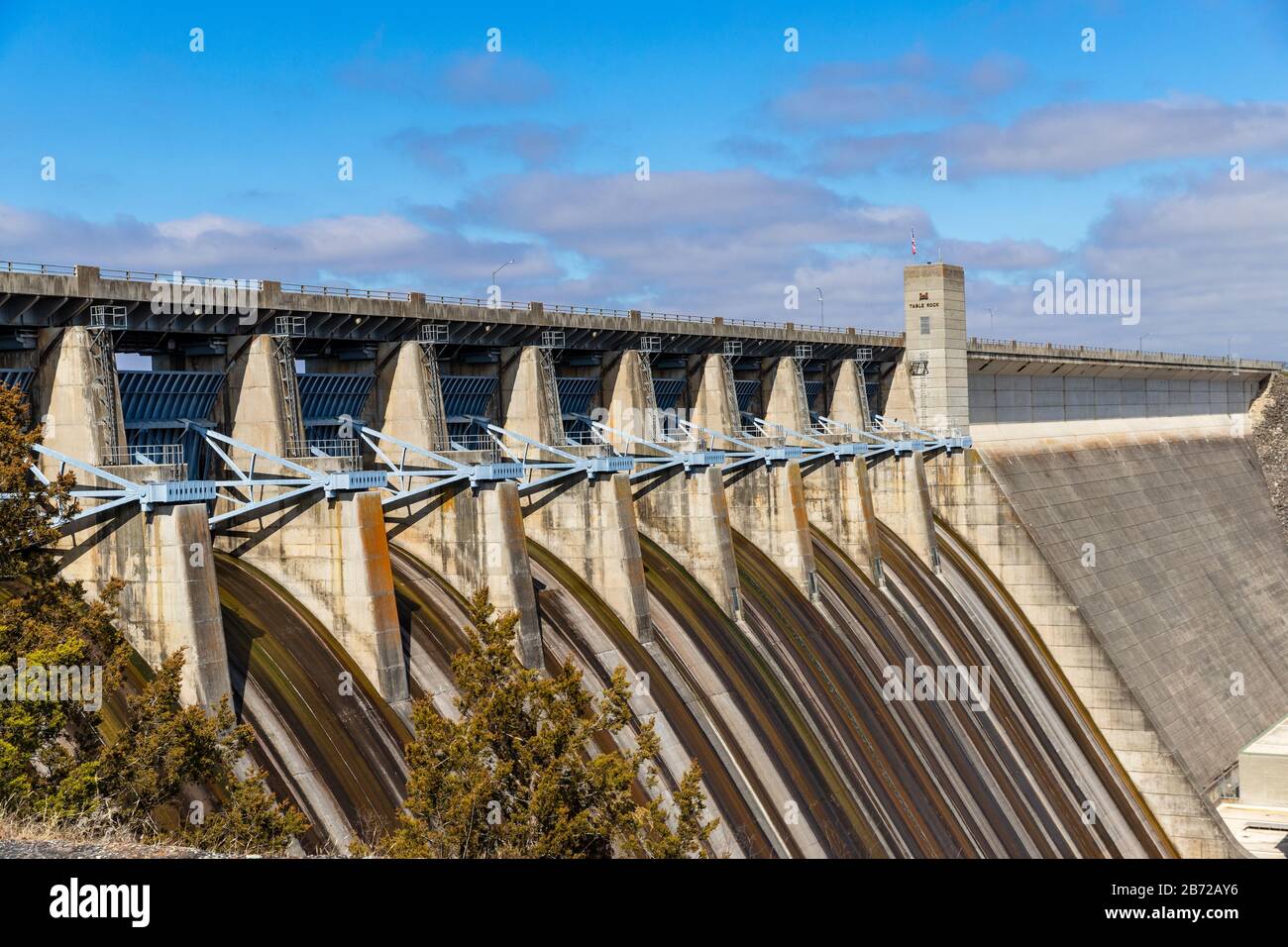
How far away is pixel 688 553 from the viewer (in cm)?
3922

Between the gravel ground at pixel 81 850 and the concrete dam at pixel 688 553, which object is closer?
the gravel ground at pixel 81 850


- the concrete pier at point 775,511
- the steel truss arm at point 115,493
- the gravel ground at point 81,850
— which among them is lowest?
the gravel ground at point 81,850

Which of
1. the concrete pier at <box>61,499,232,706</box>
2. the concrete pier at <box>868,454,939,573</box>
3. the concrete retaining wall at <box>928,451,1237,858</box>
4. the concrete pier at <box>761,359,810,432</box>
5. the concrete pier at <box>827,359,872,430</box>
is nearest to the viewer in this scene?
the concrete pier at <box>61,499,232,706</box>

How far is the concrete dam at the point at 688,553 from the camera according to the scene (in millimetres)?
24141

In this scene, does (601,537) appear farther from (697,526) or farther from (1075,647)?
(1075,647)

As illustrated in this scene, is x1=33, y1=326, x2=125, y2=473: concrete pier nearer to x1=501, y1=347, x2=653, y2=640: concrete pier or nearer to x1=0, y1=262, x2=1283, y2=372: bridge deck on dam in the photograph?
x1=0, y1=262, x2=1283, y2=372: bridge deck on dam

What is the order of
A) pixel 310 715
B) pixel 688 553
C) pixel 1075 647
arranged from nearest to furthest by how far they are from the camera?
pixel 310 715 < pixel 688 553 < pixel 1075 647

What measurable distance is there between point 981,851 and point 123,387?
25.8 metres

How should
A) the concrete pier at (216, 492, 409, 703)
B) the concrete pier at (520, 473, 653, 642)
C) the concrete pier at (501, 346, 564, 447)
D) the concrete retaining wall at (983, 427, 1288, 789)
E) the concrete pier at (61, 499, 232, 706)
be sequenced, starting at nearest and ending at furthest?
the concrete pier at (61, 499, 232, 706) < the concrete pier at (216, 492, 409, 703) < the concrete pier at (520, 473, 653, 642) < the concrete pier at (501, 346, 564, 447) < the concrete retaining wall at (983, 427, 1288, 789)

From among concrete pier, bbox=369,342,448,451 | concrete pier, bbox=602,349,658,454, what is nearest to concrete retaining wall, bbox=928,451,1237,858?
concrete pier, bbox=602,349,658,454

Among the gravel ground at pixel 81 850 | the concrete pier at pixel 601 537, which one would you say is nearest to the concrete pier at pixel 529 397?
the concrete pier at pixel 601 537

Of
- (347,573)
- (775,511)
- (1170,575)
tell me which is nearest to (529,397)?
(347,573)

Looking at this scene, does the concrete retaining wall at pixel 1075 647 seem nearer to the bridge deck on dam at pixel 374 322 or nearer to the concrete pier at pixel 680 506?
the bridge deck on dam at pixel 374 322

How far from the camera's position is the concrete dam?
24141mm
